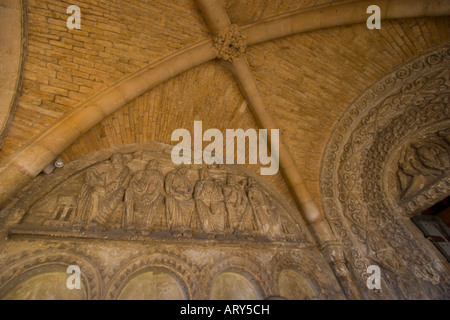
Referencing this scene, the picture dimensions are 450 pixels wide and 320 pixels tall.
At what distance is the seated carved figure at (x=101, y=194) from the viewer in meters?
2.65

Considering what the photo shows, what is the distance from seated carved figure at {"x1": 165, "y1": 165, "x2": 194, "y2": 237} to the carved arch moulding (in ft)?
8.34

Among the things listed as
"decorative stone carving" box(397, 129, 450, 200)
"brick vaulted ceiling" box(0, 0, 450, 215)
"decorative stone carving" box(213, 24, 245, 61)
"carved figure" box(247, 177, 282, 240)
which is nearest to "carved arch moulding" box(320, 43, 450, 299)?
"decorative stone carving" box(397, 129, 450, 200)

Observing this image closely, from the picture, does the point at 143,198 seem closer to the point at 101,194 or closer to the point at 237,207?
the point at 101,194

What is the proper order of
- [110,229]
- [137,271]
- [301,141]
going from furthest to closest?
[301,141] < [110,229] < [137,271]

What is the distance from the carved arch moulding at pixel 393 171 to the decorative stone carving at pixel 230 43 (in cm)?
237

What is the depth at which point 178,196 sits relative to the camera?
132 inches

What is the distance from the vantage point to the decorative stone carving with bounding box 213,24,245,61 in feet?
12.0

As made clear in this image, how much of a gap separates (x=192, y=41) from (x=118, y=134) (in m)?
1.98

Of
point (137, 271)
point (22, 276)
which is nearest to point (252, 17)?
point (137, 271)

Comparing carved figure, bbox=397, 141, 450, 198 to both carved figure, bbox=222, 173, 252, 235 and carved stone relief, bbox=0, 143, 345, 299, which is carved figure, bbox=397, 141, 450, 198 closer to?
carved stone relief, bbox=0, 143, 345, 299

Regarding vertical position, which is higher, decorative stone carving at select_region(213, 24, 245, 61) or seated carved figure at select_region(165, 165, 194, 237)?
decorative stone carving at select_region(213, 24, 245, 61)

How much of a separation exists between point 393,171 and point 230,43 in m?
3.99
